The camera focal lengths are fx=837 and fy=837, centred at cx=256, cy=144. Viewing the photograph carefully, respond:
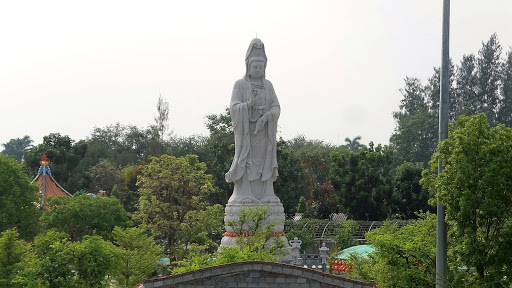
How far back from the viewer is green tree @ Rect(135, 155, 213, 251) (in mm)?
33312

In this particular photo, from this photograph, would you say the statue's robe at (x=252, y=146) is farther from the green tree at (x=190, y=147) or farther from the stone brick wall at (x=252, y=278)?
the green tree at (x=190, y=147)

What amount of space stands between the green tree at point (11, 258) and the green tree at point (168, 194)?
1333 cm

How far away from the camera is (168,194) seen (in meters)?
34.8

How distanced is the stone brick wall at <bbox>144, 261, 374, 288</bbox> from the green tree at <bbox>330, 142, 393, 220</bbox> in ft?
94.5

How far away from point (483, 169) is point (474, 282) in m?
2.02

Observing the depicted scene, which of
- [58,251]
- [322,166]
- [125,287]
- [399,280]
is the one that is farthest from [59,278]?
[322,166]

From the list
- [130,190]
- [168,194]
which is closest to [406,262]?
[168,194]

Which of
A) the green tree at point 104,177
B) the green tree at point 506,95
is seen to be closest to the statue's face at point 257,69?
the green tree at point 104,177

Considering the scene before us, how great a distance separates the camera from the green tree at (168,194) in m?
33.3

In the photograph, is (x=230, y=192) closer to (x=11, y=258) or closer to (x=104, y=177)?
(x=104, y=177)

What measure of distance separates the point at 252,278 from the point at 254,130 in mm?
13136

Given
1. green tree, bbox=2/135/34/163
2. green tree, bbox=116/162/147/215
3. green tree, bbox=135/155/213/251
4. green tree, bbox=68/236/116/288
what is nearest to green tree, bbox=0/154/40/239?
green tree, bbox=135/155/213/251

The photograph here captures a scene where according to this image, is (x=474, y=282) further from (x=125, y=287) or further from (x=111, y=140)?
(x=111, y=140)

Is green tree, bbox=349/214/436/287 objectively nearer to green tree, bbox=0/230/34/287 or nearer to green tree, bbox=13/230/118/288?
green tree, bbox=13/230/118/288
